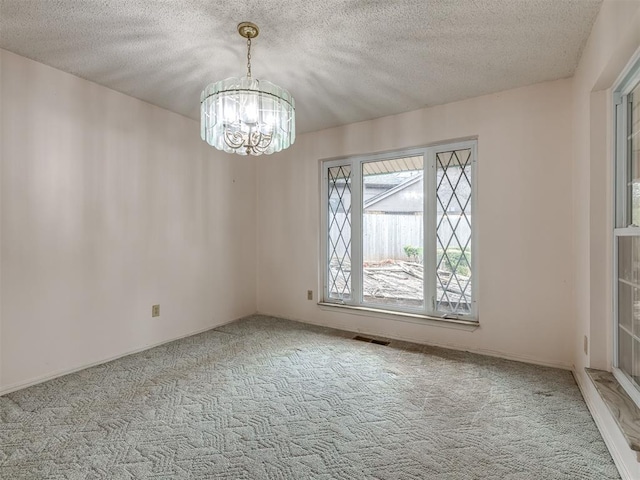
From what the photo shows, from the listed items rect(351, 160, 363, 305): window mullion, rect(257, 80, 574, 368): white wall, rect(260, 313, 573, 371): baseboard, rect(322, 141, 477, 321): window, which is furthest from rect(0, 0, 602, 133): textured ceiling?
rect(260, 313, 573, 371): baseboard

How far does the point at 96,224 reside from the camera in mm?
2582

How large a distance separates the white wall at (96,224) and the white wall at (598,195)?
323cm

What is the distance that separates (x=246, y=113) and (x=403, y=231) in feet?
6.63

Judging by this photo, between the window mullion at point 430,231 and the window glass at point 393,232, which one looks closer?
the window mullion at point 430,231

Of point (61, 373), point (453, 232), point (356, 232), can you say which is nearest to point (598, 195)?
point (453, 232)

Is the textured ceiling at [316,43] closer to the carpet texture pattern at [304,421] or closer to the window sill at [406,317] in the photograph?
the window sill at [406,317]

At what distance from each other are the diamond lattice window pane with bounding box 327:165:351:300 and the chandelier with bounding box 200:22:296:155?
1645 millimetres

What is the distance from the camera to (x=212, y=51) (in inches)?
83.9

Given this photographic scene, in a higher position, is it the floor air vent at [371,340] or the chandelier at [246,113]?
the chandelier at [246,113]

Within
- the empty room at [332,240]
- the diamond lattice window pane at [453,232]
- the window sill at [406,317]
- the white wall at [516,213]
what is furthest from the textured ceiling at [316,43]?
the window sill at [406,317]

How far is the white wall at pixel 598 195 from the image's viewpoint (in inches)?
64.4

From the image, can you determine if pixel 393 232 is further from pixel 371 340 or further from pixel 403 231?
pixel 371 340

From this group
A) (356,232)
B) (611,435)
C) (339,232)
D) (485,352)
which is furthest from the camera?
(339,232)

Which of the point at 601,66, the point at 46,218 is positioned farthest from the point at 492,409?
the point at 46,218
